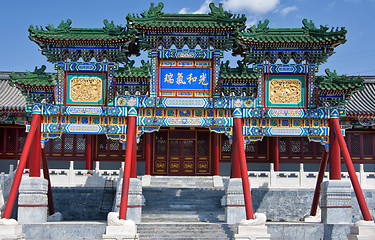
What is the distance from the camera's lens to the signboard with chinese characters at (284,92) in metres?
18.3

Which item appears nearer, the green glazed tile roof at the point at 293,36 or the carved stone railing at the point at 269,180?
the green glazed tile roof at the point at 293,36

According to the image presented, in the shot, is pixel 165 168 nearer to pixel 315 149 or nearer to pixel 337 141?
pixel 315 149

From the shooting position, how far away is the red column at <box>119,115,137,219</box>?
16.0m

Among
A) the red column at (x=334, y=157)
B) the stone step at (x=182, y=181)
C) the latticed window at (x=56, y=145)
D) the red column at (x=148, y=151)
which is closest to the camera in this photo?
the red column at (x=334, y=157)

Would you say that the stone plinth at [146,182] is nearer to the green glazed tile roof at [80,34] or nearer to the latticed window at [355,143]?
the green glazed tile roof at [80,34]

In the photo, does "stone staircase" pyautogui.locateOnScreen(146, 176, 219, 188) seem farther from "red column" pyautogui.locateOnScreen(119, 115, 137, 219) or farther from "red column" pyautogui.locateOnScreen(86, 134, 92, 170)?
"red column" pyautogui.locateOnScreen(119, 115, 137, 219)

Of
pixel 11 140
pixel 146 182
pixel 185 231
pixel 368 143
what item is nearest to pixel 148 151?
pixel 146 182

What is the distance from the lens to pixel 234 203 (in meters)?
17.4

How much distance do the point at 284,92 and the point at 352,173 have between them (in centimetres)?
391

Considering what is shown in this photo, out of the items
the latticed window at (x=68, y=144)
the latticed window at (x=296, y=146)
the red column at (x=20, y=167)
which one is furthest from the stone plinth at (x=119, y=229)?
the latticed window at (x=296, y=146)

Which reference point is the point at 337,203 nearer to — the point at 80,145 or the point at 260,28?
the point at 260,28

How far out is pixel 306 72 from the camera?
18.4 m

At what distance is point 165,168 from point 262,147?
18.5 feet

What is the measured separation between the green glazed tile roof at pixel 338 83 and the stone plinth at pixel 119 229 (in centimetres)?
842
